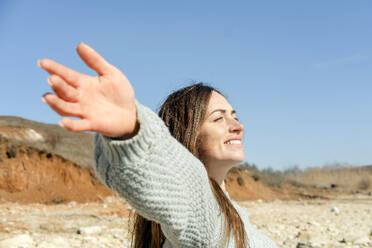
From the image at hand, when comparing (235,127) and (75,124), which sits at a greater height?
(235,127)

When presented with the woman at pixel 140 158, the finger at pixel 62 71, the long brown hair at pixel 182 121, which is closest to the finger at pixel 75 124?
the woman at pixel 140 158

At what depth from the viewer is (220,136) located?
81.0 inches

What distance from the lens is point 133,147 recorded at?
121cm

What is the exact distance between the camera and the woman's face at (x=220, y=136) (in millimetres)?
2023

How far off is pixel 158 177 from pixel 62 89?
16.7 inches

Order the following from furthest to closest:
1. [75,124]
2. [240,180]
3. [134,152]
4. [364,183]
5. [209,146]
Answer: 1. [364,183]
2. [240,180]
3. [209,146]
4. [134,152]
5. [75,124]

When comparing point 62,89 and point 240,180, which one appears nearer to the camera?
point 62,89

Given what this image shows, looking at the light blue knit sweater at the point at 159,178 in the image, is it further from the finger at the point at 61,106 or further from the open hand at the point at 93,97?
the finger at the point at 61,106

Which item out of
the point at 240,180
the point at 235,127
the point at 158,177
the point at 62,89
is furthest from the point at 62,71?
the point at 240,180

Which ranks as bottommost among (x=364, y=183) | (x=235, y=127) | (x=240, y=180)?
(x=364, y=183)

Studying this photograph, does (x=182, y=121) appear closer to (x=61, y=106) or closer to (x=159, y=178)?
(x=159, y=178)

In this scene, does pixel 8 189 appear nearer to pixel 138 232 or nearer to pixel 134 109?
pixel 138 232

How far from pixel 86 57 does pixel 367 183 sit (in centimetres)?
3761

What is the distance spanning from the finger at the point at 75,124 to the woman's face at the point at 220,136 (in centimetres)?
103
